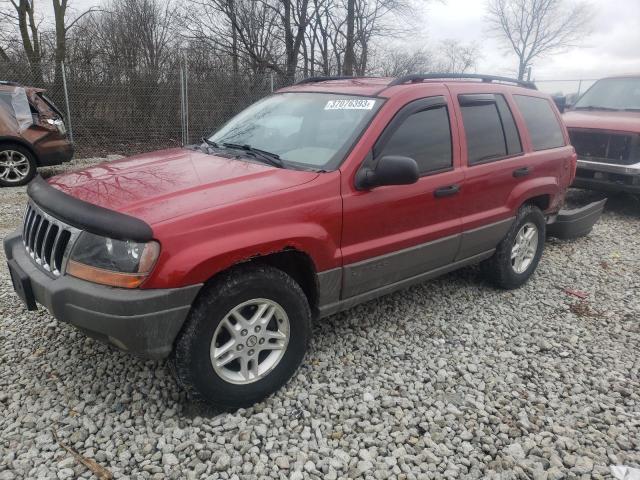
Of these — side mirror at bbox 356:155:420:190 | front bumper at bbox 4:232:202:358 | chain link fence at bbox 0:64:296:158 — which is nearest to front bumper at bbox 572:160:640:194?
side mirror at bbox 356:155:420:190

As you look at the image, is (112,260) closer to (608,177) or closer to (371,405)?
(371,405)

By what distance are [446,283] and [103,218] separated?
3277 millimetres

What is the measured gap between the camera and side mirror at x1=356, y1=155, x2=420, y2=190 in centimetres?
291

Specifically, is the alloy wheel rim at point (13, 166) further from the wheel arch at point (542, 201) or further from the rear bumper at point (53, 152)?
the wheel arch at point (542, 201)

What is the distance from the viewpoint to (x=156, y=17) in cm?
1612

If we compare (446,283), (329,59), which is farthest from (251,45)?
(446,283)

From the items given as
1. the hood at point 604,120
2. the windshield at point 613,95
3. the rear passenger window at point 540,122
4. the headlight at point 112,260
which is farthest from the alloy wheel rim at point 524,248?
the windshield at point 613,95

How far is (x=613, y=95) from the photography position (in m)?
8.32

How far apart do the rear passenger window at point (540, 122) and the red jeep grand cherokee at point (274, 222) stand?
0.59 feet

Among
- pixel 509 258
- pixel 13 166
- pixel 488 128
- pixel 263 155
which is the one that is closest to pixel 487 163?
pixel 488 128

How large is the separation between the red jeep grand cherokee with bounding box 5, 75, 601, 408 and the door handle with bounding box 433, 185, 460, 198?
0.01 m

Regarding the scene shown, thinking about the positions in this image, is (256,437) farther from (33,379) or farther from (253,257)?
(33,379)

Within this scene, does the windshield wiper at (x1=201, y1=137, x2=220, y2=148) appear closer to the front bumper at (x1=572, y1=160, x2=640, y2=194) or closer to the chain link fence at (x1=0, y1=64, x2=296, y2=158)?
the front bumper at (x1=572, y1=160, x2=640, y2=194)

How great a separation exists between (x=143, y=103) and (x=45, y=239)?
10.4m
